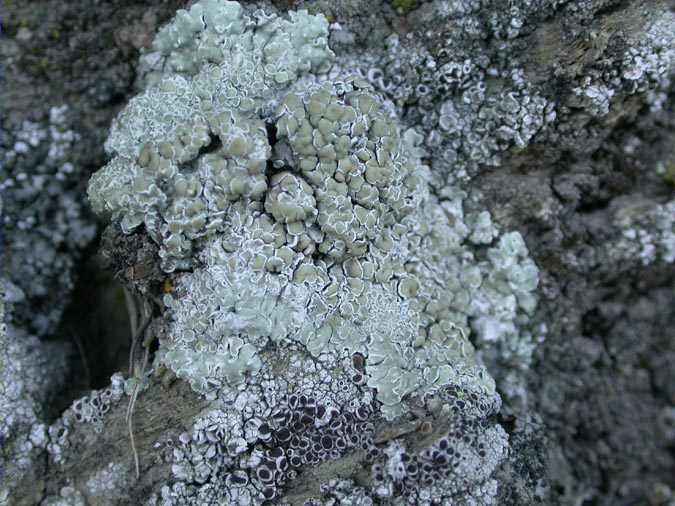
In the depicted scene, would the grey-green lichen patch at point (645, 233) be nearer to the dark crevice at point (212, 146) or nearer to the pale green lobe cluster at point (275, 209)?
the pale green lobe cluster at point (275, 209)

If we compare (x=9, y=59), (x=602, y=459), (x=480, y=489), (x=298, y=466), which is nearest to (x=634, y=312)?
(x=602, y=459)

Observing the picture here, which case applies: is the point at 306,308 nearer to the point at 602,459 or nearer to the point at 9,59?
the point at 602,459

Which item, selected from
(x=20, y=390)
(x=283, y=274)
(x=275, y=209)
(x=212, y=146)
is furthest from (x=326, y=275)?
(x=20, y=390)

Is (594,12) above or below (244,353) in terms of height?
above

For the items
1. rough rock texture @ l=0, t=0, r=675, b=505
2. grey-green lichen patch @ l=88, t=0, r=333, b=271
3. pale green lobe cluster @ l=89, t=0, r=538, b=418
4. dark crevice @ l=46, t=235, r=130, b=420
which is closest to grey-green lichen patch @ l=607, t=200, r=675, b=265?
rough rock texture @ l=0, t=0, r=675, b=505

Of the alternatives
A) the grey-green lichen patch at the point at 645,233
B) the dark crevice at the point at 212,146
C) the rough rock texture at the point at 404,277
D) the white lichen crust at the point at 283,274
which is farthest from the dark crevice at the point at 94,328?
the grey-green lichen patch at the point at 645,233

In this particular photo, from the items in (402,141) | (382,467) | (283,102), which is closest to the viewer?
(382,467)

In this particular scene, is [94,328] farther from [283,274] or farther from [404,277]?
[404,277]
